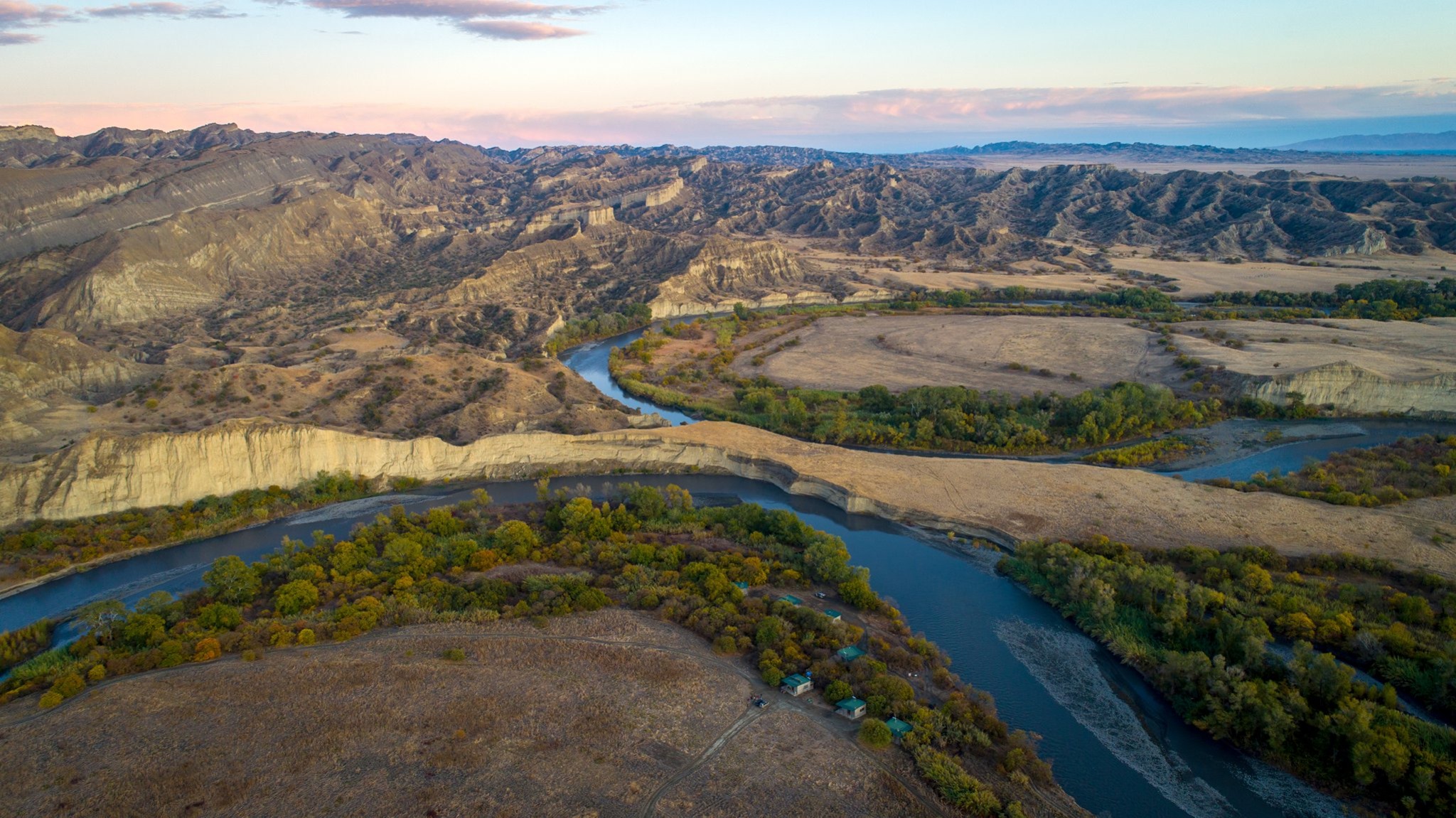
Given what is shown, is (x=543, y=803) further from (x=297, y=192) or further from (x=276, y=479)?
(x=297, y=192)

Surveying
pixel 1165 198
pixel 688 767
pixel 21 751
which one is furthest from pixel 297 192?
pixel 1165 198

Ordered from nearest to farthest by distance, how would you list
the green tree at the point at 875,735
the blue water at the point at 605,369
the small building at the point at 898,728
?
the green tree at the point at 875,735
the small building at the point at 898,728
the blue water at the point at 605,369

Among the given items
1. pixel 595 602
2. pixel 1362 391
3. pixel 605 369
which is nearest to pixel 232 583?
pixel 595 602

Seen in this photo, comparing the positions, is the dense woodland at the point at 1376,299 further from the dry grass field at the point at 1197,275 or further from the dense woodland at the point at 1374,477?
the dense woodland at the point at 1374,477

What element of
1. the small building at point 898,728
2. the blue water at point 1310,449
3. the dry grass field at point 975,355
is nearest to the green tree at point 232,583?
the small building at point 898,728

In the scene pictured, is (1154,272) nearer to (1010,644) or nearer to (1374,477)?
(1374,477)

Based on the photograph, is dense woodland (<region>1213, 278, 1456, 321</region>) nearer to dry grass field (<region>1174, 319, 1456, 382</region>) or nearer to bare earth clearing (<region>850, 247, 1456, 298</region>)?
dry grass field (<region>1174, 319, 1456, 382</region>)
